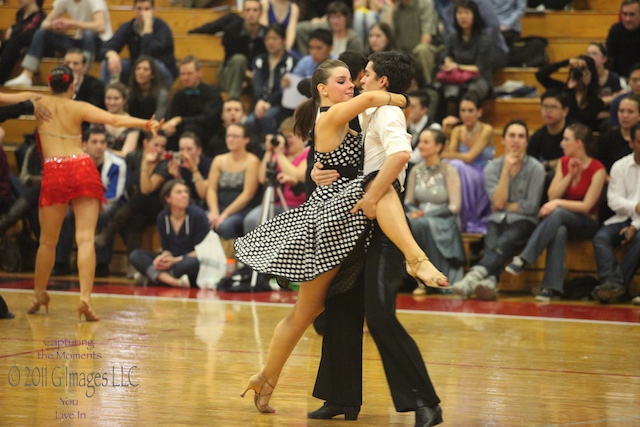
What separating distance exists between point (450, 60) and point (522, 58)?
1033 millimetres

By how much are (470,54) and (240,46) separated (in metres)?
2.63

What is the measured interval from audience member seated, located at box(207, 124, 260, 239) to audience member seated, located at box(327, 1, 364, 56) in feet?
5.19

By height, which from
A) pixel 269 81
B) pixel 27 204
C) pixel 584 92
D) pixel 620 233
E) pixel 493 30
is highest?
pixel 493 30

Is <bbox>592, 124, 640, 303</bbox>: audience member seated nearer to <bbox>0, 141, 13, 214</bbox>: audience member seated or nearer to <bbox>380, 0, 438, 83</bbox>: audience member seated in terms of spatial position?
<bbox>380, 0, 438, 83</bbox>: audience member seated

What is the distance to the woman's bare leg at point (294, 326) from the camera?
155 inches

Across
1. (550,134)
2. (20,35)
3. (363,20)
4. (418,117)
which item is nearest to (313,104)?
(418,117)

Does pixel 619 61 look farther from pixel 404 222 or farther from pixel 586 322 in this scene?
pixel 404 222

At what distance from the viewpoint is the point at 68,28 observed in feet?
36.6

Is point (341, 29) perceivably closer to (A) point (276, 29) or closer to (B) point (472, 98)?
(A) point (276, 29)

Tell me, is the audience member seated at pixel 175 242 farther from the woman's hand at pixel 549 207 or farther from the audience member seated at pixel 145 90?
the woman's hand at pixel 549 207

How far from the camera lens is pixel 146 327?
20.6ft

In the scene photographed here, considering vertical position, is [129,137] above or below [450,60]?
below

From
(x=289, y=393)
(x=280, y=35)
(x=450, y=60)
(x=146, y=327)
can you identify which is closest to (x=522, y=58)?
(x=450, y=60)

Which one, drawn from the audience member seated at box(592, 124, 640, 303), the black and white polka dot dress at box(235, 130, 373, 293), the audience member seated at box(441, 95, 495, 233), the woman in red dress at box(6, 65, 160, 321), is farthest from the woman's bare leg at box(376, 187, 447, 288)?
the audience member seated at box(441, 95, 495, 233)
